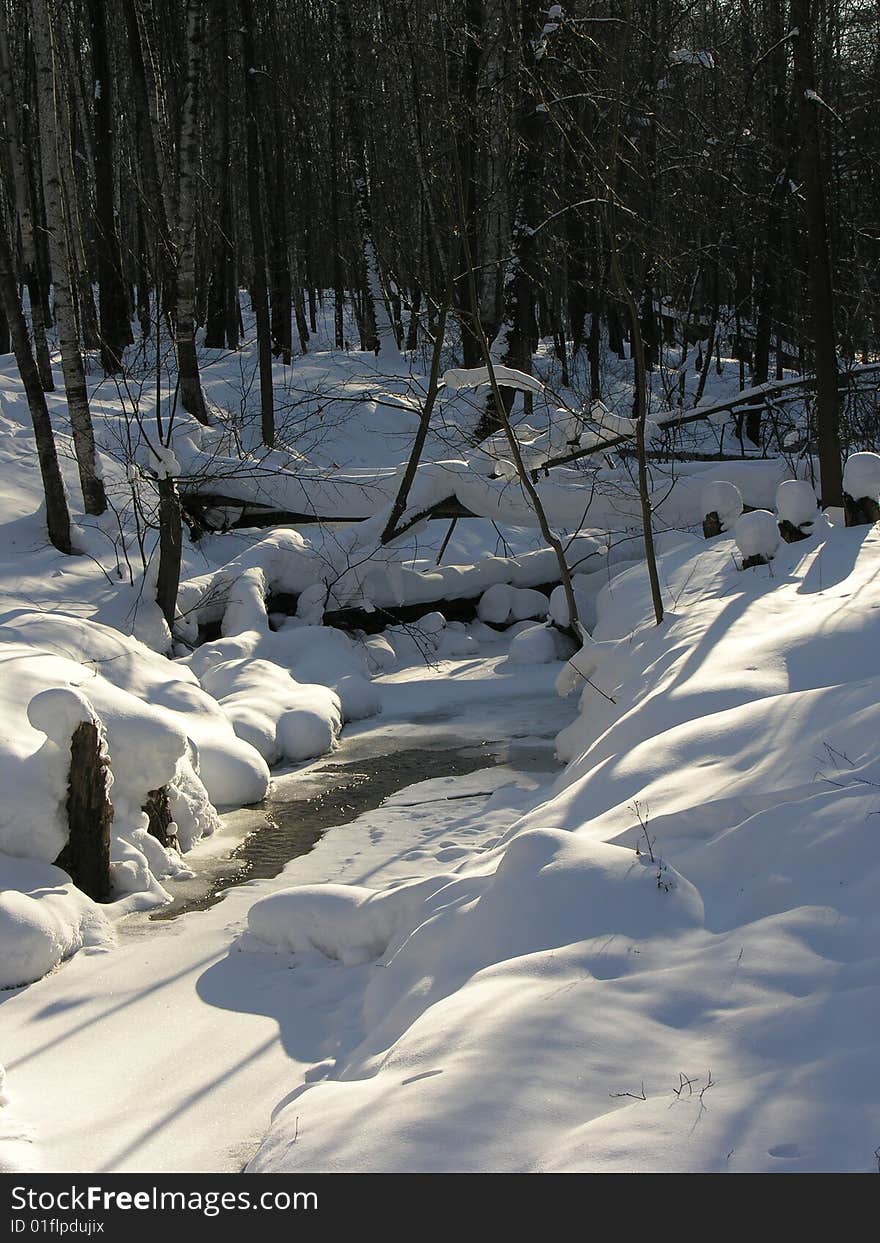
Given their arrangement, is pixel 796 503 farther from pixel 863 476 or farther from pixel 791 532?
pixel 863 476

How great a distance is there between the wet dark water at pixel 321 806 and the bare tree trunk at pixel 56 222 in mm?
5074

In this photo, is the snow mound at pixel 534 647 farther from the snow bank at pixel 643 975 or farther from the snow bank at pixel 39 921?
the snow bank at pixel 39 921

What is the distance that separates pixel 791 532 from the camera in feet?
30.4

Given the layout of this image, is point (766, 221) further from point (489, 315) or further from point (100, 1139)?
point (100, 1139)

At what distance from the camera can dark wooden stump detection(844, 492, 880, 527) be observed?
28.5 feet

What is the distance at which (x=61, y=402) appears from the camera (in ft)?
50.1

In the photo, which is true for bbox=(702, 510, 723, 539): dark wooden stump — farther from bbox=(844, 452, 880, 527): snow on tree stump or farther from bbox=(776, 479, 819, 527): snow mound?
bbox=(844, 452, 880, 527): snow on tree stump

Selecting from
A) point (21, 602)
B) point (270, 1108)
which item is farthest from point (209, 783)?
point (270, 1108)

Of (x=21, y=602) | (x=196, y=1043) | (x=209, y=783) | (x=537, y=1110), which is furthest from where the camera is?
(x=21, y=602)

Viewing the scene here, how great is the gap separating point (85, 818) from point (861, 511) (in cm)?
632

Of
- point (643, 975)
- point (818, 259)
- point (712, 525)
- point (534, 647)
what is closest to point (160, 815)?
point (643, 975)

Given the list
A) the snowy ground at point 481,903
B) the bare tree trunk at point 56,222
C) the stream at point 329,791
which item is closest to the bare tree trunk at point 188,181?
the bare tree trunk at point 56,222

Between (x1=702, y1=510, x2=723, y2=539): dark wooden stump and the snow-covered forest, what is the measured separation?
0.10 ft

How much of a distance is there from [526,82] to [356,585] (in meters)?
5.35
